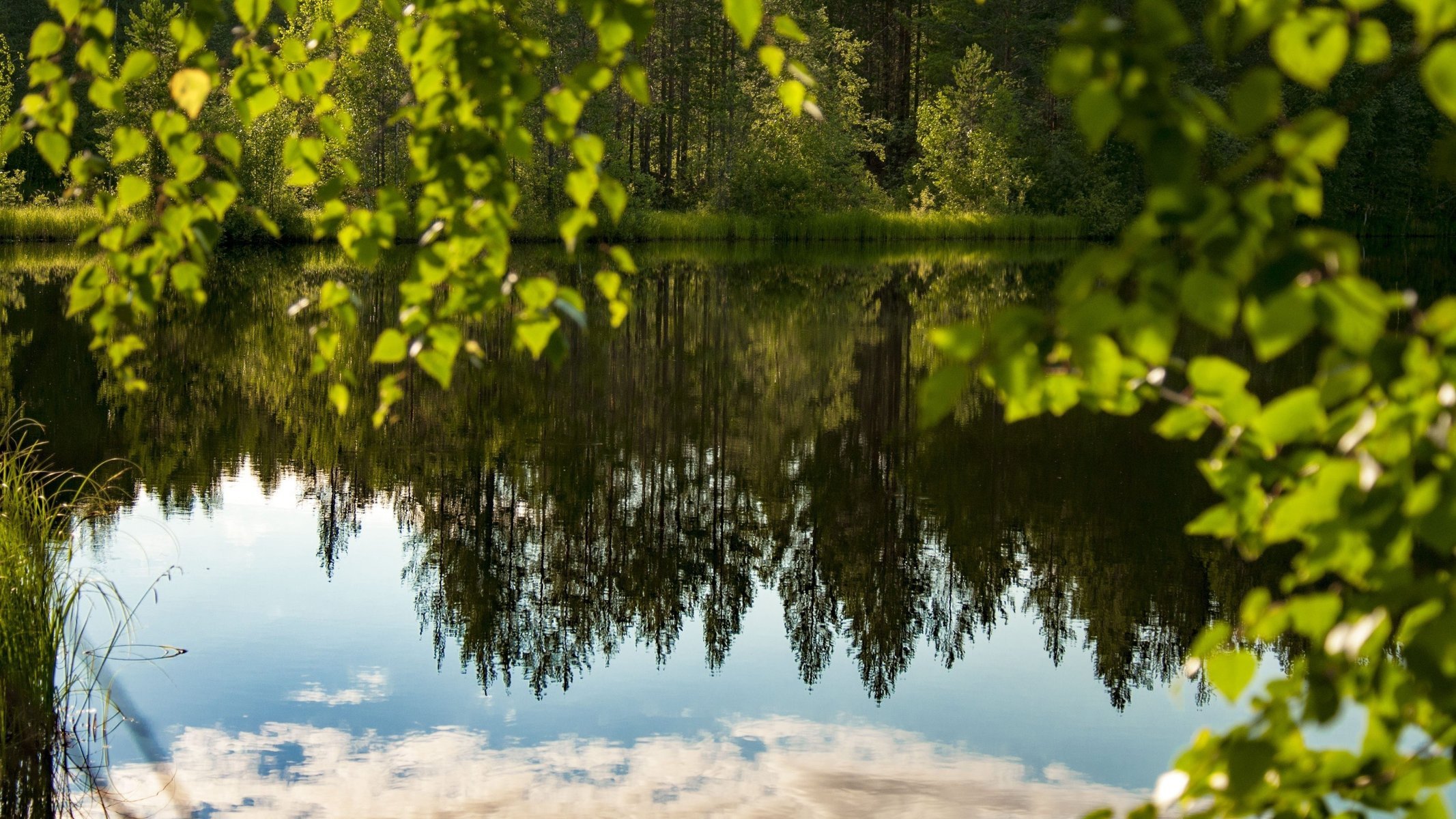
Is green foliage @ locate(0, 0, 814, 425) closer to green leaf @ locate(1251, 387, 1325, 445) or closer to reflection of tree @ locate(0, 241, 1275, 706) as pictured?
green leaf @ locate(1251, 387, 1325, 445)

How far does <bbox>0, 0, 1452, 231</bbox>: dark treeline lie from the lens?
45688 mm

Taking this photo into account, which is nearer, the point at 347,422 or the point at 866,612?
the point at 866,612

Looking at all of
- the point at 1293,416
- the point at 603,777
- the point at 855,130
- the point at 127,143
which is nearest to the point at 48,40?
the point at 127,143

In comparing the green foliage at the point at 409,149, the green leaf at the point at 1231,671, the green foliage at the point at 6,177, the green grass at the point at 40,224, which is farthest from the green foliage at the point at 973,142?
the green leaf at the point at 1231,671

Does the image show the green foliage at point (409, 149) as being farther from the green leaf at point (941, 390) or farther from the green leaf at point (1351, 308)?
the green leaf at point (1351, 308)

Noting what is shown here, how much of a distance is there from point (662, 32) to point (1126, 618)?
47.9 metres

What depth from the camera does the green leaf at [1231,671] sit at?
71.3 inches

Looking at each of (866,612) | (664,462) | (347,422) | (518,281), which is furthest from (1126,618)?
(347,422)

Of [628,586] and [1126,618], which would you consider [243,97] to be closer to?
[628,586]

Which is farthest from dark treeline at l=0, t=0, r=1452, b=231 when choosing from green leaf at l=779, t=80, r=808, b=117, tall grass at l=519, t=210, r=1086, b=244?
green leaf at l=779, t=80, r=808, b=117

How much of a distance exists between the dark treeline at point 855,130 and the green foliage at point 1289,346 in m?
40.9

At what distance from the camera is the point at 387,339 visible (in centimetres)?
238

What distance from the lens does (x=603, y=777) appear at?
19.1ft

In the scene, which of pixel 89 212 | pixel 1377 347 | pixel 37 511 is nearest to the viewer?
pixel 1377 347
